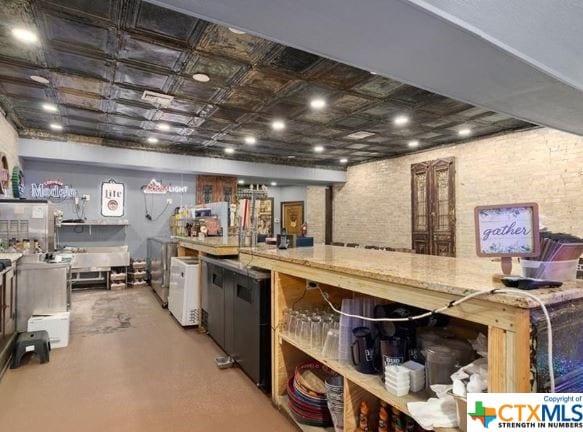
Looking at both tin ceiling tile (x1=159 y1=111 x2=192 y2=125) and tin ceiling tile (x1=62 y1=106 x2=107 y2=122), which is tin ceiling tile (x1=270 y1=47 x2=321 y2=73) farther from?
tin ceiling tile (x1=62 y1=106 x2=107 y2=122)

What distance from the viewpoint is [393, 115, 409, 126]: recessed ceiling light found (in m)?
5.67

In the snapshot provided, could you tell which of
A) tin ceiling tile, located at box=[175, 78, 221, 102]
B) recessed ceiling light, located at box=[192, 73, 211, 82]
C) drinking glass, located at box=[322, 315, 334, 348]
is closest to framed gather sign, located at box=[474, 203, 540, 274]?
drinking glass, located at box=[322, 315, 334, 348]

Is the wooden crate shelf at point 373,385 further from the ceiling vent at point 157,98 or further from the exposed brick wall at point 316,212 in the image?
the exposed brick wall at point 316,212

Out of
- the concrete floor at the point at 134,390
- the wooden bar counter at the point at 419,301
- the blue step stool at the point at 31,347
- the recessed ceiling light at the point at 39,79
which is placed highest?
the recessed ceiling light at the point at 39,79

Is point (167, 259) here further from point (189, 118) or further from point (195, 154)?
point (195, 154)

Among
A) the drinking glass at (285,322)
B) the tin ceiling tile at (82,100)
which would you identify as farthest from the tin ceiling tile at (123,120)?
the drinking glass at (285,322)

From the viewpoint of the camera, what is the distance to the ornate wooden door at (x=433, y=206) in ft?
23.7

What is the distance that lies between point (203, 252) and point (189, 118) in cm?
256

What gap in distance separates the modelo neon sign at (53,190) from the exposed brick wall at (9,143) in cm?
87

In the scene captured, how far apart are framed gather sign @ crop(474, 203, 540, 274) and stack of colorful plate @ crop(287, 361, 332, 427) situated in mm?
1473

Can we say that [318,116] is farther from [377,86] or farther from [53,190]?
[53,190]

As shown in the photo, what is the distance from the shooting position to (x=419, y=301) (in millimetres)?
1415

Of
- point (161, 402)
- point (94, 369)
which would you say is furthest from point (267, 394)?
point (94, 369)

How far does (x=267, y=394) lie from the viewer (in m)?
2.80
